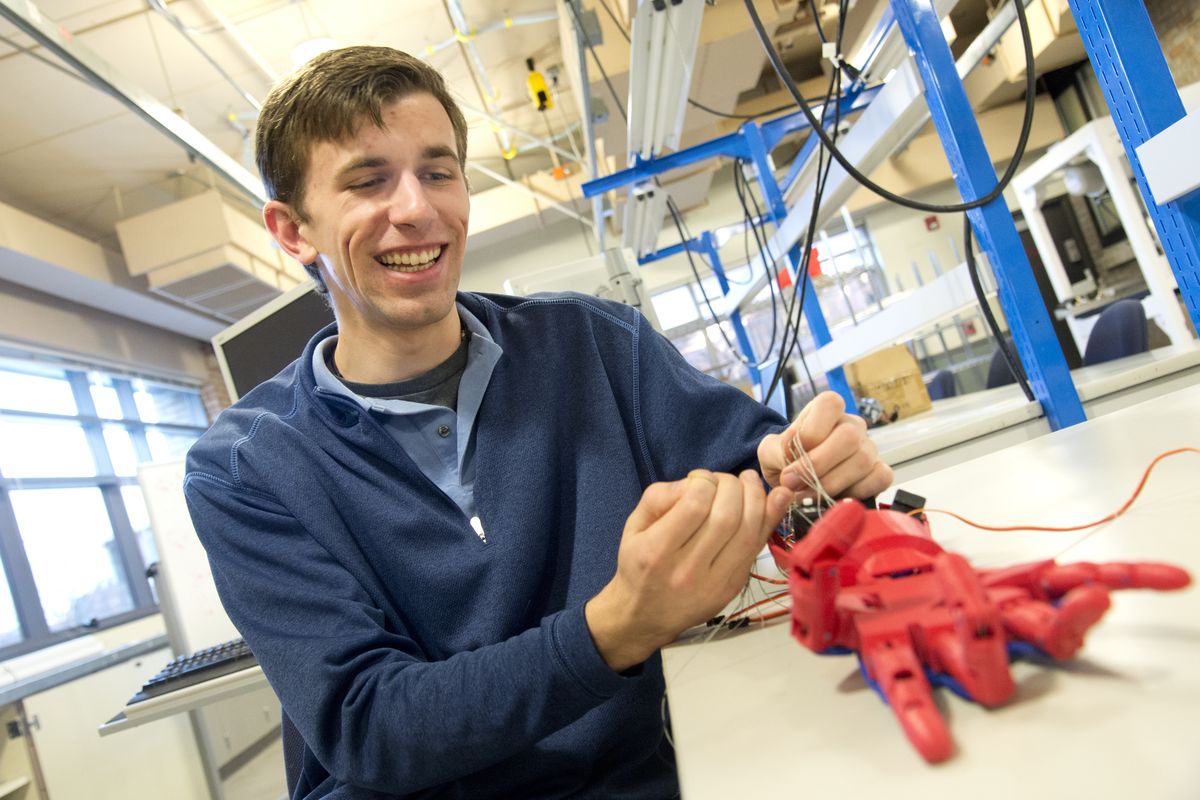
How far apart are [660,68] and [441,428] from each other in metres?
1.62

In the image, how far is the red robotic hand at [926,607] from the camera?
34 cm

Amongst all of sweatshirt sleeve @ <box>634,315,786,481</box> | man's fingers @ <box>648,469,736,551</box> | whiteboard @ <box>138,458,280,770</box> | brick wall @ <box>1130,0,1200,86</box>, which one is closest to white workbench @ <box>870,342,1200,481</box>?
sweatshirt sleeve @ <box>634,315,786,481</box>

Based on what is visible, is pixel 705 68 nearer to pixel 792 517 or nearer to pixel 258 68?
pixel 258 68

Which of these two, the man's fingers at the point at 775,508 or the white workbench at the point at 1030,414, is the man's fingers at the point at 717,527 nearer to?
the man's fingers at the point at 775,508

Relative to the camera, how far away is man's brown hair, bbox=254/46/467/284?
995 mm

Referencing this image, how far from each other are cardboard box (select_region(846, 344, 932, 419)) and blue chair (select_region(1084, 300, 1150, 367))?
2.31 ft

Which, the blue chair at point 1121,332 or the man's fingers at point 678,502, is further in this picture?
the blue chair at point 1121,332

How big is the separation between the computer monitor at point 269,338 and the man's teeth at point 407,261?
902 mm

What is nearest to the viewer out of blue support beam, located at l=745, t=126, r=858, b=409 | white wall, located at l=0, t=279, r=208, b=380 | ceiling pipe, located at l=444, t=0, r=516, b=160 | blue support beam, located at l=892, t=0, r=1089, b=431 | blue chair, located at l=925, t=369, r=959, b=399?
blue support beam, located at l=892, t=0, r=1089, b=431

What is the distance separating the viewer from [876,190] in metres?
1.37

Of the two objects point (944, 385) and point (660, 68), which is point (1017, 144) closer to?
point (660, 68)

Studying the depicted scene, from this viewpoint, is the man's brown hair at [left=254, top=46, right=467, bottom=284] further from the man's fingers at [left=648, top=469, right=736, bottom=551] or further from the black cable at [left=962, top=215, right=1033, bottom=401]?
the black cable at [left=962, top=215, right=1033, bottom=401]

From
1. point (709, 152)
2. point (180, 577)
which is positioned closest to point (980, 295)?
point (709, 152)

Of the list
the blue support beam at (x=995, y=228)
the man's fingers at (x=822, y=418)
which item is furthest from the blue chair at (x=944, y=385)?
the man's fingers at (x=822, y=418)
